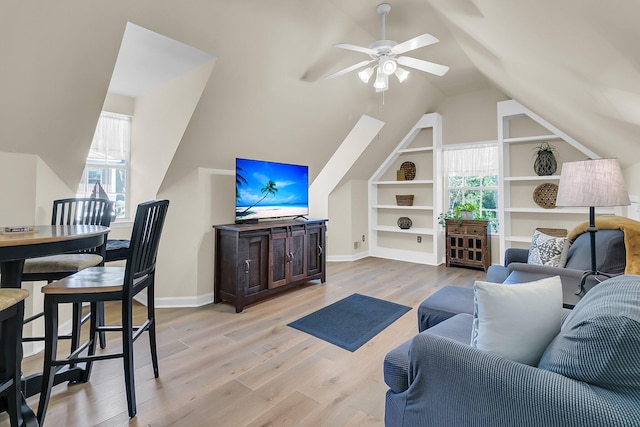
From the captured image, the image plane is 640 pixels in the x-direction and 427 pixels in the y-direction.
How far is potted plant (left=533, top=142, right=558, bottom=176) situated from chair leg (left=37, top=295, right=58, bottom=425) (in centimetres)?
552

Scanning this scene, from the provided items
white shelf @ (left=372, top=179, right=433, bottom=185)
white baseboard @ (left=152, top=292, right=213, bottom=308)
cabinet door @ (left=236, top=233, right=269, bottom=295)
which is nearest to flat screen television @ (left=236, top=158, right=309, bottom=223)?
cabinet door @ (left=236, top=233, right=269, bottom=295)

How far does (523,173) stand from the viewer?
4762 mm

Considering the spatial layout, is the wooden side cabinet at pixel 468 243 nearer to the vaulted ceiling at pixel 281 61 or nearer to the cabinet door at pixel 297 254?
the vaulted ceiling at pixel 281 61

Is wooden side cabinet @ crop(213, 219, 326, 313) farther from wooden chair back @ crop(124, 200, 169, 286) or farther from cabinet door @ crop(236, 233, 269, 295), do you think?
wooden chair back @ crop(124, 200, 169, 286)

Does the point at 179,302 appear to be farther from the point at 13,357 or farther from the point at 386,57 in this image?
the point at 386,57

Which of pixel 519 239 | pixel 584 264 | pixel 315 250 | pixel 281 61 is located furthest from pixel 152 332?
pixel 519 239

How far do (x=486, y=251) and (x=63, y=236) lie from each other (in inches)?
201

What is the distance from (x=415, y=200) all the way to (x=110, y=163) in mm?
4791

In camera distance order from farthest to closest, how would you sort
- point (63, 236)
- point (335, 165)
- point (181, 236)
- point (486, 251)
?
point (335, 165), point (486, 251), point (181, 236), point (63, 236)

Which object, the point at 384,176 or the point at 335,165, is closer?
the point at 335,165

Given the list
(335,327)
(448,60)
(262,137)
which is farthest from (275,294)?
(448,60)

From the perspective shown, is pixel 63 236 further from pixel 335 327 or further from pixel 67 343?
pixel 335 327

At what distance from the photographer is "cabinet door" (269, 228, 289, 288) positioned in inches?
139

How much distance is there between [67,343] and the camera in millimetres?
2484
